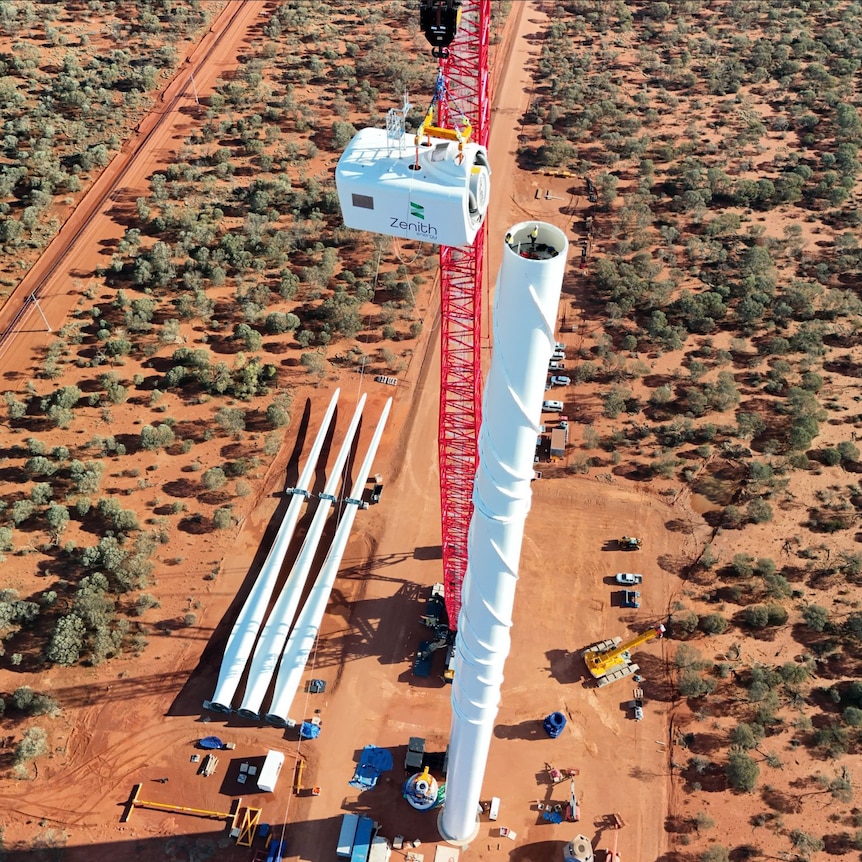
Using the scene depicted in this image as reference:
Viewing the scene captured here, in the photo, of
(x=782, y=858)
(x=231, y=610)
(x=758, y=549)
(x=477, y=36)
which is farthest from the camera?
(x=758, y=549)

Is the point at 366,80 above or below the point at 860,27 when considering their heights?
below

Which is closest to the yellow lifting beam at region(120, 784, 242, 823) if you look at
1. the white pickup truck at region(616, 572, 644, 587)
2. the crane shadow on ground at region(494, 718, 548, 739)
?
the crane shadow on ground at region(494, 718, 548, 739)

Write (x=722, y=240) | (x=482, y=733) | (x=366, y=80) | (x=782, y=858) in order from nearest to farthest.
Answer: (x=482, y=733), (x=782, y=858), (x=722, y=240), (x=366, y=80)

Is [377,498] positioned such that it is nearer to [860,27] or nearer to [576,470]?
[576,470]

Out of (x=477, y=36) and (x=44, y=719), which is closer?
(x=477, y=36)

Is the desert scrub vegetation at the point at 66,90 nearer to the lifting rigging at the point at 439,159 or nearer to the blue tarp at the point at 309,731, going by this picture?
the blue tarp at the point at 309,731

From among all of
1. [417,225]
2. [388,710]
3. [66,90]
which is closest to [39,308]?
[66,90]

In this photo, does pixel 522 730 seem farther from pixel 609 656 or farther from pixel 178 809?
pixel 178 809

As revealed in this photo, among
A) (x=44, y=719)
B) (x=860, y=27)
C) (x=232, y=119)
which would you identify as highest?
(x=860, y=27)

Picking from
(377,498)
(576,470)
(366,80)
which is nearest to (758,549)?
(576,470)
